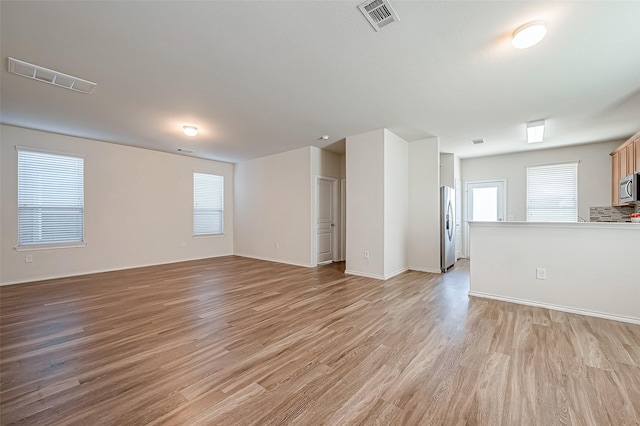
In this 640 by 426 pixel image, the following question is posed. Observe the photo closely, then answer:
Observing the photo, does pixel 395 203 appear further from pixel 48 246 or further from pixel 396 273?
pixel 48 246

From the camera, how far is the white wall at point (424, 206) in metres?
5.35

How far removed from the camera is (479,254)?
12.5 feet

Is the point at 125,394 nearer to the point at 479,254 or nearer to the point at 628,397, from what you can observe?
the point at 628,397

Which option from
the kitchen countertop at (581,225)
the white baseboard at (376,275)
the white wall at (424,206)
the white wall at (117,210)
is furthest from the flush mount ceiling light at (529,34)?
the white wall at (117,210)

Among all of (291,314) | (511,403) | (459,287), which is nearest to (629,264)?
(459,287)

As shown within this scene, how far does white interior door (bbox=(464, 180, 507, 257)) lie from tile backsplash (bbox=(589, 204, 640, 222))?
158 centimetres

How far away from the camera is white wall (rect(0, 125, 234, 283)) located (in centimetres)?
461

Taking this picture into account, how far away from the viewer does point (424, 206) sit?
5500mm

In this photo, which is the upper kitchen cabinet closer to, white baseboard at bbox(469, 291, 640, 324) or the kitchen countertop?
the kitchen countertop

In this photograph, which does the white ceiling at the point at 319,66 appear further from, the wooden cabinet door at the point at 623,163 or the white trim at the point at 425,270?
the white trim at the point at 425,270

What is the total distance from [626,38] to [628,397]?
9.23 feet

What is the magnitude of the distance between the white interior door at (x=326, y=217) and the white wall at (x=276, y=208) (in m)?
0.37

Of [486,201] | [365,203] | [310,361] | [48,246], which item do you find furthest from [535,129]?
[48,246]

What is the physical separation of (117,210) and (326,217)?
4.61 m
